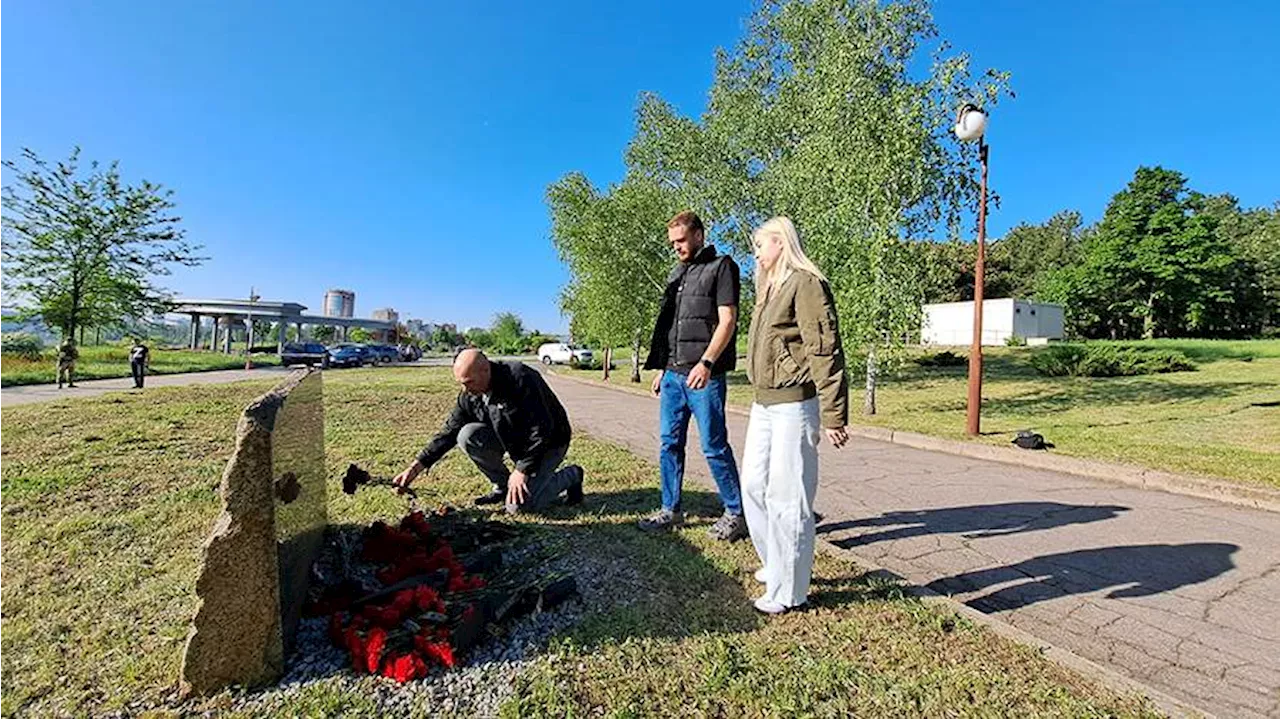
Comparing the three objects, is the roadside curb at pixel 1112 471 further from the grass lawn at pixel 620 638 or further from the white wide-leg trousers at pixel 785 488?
the white wide-leg trousers at pixel 785 488

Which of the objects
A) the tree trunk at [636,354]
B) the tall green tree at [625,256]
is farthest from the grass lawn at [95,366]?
the tree trunk at [636,354]

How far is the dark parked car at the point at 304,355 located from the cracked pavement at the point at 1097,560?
34.8 m

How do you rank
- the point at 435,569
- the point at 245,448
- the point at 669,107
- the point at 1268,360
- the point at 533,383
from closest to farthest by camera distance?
the point at 245,448 → the point at 435,569 → the point at 533,383 → the point at 669,107 → the point at 1268,360

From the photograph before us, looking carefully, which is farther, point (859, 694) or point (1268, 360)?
point (1268, 360)

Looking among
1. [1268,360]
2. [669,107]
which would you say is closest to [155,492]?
[669,107]

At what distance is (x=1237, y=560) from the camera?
3.63 meters

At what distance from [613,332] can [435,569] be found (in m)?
17.8

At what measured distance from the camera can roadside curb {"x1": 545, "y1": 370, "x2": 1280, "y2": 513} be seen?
16.1 feet

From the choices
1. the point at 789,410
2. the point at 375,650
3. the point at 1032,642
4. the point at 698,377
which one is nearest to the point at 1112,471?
the point at 1032,642

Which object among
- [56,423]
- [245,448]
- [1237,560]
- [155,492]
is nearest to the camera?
[245,448]

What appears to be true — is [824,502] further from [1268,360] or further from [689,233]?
[1268,360]

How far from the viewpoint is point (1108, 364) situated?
55.1 ft

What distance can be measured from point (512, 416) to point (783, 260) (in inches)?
82.7

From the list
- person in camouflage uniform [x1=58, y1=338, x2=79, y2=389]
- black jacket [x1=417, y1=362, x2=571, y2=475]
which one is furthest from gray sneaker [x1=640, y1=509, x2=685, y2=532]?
person in camouflage uniform [x1=58, y1=338, x2=79, y2=389]
